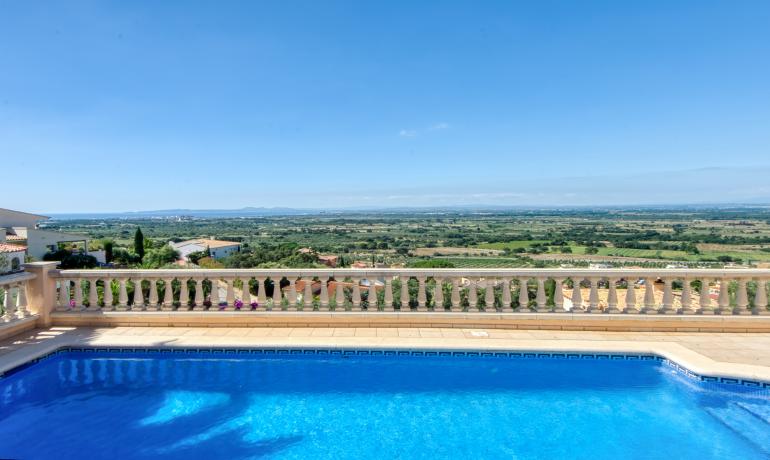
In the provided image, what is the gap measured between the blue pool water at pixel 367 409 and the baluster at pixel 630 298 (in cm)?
91

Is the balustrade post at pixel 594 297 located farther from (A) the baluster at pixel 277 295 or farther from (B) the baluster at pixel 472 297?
(A) the baluster at pixel 277 295

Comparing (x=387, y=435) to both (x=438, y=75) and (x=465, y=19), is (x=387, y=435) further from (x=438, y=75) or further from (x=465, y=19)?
(x=438, y=75)

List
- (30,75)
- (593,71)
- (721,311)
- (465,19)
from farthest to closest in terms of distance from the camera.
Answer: (593,71)
(465,19)
(30,75)
(721,311)

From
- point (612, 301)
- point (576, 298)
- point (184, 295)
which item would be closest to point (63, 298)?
point (184, 295)

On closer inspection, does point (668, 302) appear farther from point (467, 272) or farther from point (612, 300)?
point (467, 272)

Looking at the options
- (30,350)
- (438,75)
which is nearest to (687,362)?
(30,350)

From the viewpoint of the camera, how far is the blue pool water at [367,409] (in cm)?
332

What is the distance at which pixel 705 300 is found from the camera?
5234mm

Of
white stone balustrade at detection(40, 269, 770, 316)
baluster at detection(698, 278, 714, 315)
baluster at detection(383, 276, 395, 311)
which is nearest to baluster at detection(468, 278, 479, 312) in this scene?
white stone balustrade at detection(40, 269, 770, 316)

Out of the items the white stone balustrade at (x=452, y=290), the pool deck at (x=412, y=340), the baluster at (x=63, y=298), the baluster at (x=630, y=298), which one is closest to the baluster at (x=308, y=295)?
the white stone balustrade at (x=452, y=290)

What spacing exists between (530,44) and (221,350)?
13720 millimetres

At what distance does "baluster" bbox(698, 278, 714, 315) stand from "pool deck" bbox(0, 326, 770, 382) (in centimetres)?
31

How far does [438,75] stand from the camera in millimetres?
15758

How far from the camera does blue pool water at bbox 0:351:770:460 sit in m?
3.32
